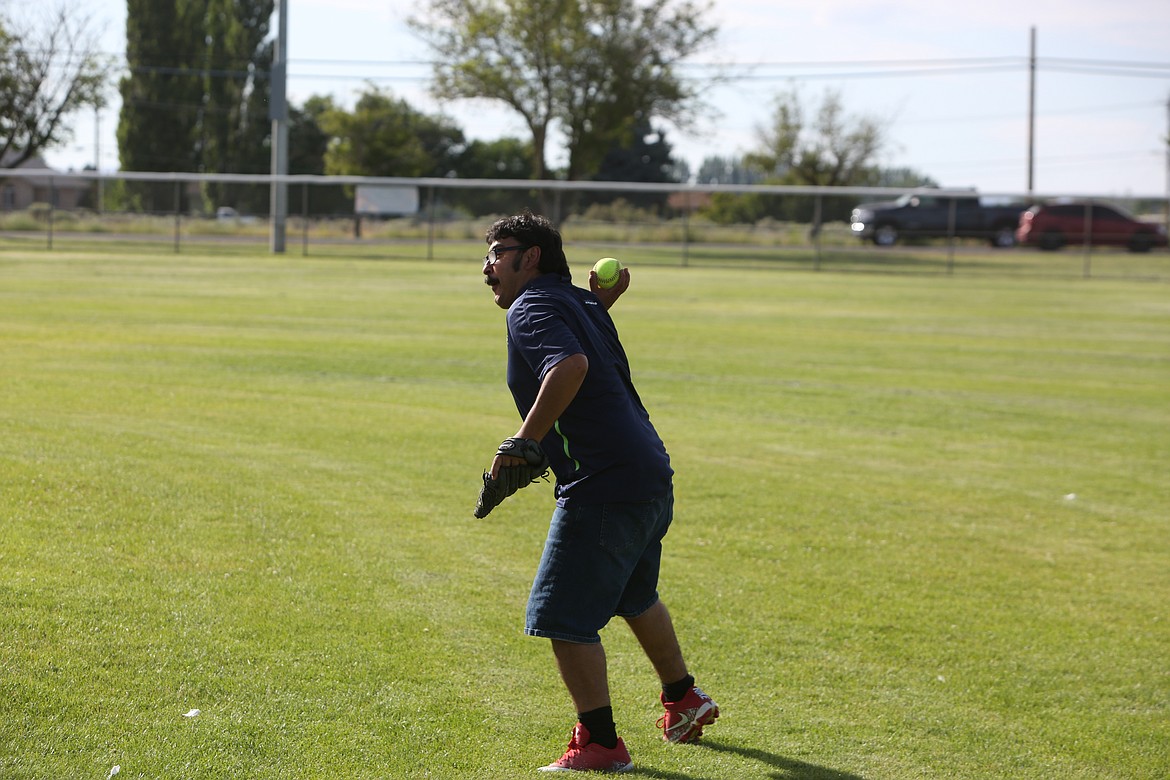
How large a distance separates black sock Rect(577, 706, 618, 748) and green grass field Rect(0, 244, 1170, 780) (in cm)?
20

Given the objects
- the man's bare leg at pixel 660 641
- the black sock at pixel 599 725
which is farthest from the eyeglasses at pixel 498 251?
the black sock at pixel 599 725

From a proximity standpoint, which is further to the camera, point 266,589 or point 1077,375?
point 1077,375

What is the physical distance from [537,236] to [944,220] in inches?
1549

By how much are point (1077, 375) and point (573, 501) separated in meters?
12.3

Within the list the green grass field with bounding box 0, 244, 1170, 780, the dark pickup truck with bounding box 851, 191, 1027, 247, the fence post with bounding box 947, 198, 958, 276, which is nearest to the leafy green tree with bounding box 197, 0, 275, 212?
the dark pickup truck with bounding box 851, 191, 1027, 247

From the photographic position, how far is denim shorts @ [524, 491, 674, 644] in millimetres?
3842

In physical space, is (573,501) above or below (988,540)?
above

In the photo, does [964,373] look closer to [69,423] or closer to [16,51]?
[69,423]

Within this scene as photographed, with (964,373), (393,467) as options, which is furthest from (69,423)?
(964,373)

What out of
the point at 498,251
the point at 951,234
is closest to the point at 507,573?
A: the point at 498,251

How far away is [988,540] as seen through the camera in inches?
286

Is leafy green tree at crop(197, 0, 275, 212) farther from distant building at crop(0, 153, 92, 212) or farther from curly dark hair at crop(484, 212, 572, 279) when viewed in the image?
curly dark hair at crop(484, 212, 572, 279)

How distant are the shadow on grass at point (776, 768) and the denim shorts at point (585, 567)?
512 millimetres

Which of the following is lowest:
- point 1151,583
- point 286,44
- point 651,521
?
point 1151,583
